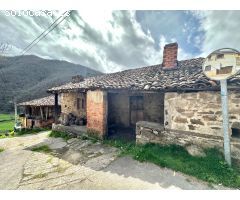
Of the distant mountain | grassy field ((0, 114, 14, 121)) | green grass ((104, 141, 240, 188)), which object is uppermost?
the distant mountain

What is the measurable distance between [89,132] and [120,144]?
6.96 feet

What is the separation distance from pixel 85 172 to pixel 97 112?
339cm

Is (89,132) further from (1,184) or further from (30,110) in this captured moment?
(30,110)

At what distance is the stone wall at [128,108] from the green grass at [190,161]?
117 inches

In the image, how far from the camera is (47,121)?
16.5m

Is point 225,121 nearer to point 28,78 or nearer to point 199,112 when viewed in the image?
point 199,112

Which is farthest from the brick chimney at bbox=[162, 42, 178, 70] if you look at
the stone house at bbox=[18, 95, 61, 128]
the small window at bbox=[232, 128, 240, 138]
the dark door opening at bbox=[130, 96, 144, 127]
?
the stone house at bbox=[18, 95, 61, 128]

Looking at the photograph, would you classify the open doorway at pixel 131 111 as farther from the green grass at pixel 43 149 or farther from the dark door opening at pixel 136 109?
the green grass at pixel 43 149

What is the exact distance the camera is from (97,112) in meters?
7.21

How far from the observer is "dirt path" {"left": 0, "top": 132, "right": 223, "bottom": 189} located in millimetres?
3500

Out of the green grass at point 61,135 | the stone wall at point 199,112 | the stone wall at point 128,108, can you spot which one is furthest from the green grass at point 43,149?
the stone wall at point 199,112

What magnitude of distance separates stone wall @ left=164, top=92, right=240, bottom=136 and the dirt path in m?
1.67

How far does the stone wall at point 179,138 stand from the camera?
13.6 ft

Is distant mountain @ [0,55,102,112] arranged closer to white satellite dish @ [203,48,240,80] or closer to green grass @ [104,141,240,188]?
green grass @ [104,141,240,188]
